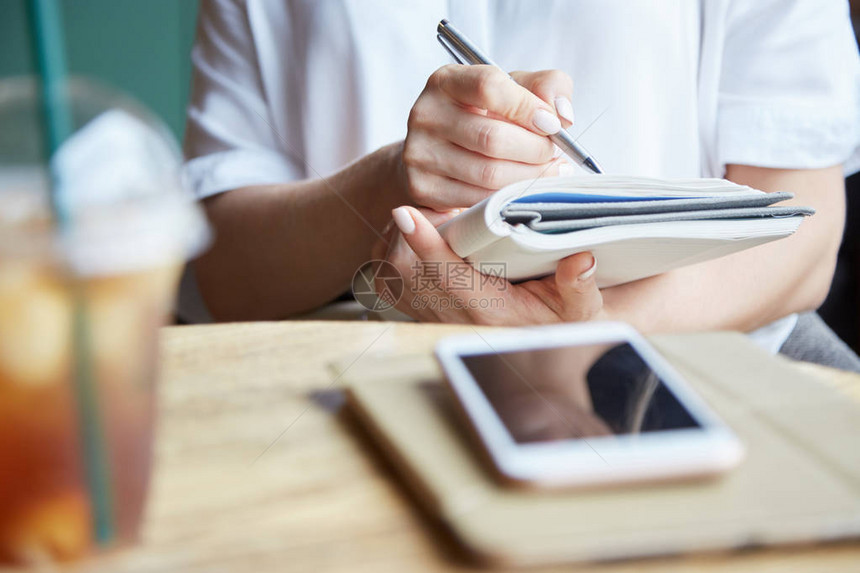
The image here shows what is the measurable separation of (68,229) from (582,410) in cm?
17

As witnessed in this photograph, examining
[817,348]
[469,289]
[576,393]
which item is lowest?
[817,348]

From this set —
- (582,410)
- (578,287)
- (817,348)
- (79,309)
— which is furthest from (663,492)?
(817,348)

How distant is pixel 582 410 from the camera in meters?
0.27

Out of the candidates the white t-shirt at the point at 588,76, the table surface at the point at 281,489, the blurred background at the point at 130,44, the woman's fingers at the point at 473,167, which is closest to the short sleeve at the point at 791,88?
the white t-shirt at the point at 588,76

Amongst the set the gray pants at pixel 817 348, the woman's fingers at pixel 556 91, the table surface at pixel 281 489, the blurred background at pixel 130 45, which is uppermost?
the woman's fingers at pixel 556 91

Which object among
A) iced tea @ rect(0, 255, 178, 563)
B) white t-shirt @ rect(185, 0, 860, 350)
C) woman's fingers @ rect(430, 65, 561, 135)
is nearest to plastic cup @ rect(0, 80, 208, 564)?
iced tea @ rect(0, 255, 178, 563)

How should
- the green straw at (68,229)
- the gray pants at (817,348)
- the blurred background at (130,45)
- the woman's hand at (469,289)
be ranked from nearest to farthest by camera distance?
the green straw at (68,229) → the woman's hand at (469,289) → the gray pants at (817,348) → the blurred background at (130,45)

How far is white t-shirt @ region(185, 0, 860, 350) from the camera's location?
0.79 meters

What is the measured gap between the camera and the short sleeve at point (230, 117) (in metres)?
0.86

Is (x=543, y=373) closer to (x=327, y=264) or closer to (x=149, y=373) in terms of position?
(x=149, y=373)

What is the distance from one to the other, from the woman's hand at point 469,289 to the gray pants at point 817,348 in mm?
265

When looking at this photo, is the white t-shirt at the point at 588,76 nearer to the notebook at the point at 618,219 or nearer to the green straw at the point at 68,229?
the notebook at the point at 618,219

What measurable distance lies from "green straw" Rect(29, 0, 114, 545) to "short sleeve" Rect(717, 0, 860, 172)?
2.39 feet

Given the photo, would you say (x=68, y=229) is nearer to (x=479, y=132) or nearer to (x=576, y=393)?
(x=576, y=393)
